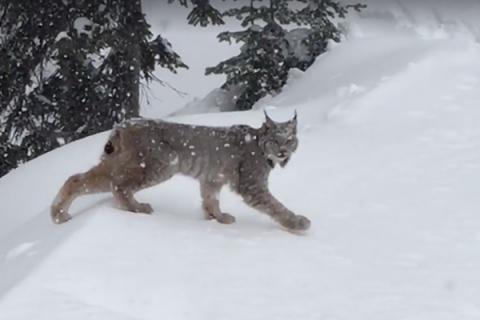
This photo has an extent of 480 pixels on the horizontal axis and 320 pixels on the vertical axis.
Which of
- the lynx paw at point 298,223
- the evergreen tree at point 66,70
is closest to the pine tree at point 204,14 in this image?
the evergreen tree at point 66,70

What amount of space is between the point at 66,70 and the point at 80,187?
6353 millimetres

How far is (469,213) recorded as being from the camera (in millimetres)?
8289

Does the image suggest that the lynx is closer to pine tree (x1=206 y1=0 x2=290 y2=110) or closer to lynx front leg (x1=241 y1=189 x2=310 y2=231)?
lynx front leg (x1=241 y1=189 x2=310 y2=231)

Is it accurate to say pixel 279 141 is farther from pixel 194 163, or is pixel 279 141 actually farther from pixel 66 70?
pixel 66 70

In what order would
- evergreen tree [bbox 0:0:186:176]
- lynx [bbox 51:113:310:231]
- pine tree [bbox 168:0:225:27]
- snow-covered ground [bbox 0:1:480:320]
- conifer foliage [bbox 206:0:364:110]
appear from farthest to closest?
conifer foliage [bbox 206:0:364:110] < pine tree [bbox 168:0:225:27] < evergreen tree [bbox 0:0:186:176] < lynx [bbox 51:113:310:231] < snow-covered ground [bbox 0:1:480:320]

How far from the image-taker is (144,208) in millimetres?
7801

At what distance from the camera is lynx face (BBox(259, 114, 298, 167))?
26.1 ft

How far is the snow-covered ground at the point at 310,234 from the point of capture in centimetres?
596

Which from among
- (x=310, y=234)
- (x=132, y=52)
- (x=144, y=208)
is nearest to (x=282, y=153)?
(x=310, y=234)

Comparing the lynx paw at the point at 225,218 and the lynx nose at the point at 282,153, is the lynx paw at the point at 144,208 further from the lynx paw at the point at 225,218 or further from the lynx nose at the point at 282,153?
the lynx nose at the point at 282,153

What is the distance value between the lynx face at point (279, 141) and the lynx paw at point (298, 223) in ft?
1.74

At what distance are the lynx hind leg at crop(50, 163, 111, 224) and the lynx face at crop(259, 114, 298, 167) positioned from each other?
1.37 metres

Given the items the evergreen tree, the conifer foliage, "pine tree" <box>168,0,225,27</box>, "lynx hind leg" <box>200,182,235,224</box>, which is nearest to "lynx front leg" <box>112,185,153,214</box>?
"lynx hind leg" <box>200,182,235,224</box>

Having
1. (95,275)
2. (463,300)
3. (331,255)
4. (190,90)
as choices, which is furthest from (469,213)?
(190,90)
